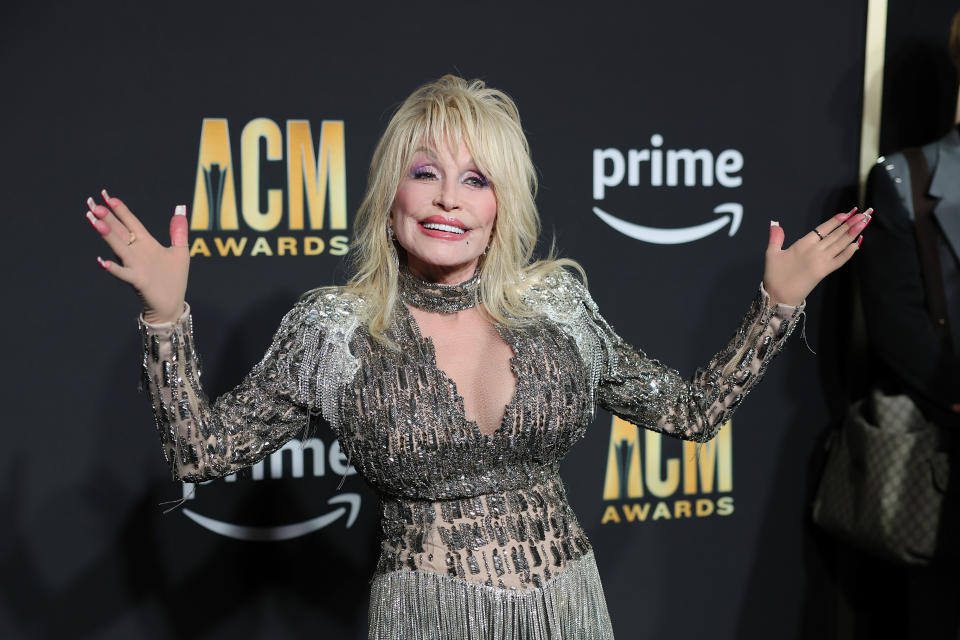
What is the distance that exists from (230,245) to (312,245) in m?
0.21

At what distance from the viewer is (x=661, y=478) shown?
3.09m

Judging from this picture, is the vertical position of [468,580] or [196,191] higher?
[196,191]

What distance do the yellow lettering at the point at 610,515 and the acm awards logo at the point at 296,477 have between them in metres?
0.75

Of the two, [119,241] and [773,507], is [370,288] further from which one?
[773,507]

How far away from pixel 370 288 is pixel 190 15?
1115mm

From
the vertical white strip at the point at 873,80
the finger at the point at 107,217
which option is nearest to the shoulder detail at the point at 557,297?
the finger at the point at 107,217

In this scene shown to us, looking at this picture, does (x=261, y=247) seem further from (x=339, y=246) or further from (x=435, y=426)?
(x=435, y=426)

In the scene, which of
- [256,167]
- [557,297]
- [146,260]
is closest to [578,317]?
[557,297]

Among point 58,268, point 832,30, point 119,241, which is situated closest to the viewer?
point 119,241

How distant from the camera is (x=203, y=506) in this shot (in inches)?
107

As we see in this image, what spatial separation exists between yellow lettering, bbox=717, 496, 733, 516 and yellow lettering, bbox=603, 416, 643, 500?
302 millimetres

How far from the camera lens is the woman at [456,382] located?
5.83 ft

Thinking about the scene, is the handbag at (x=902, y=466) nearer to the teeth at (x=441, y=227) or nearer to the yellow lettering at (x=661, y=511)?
the yellow lettering at (x=661, y=511)

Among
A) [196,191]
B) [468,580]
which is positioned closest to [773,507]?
[468,580]
